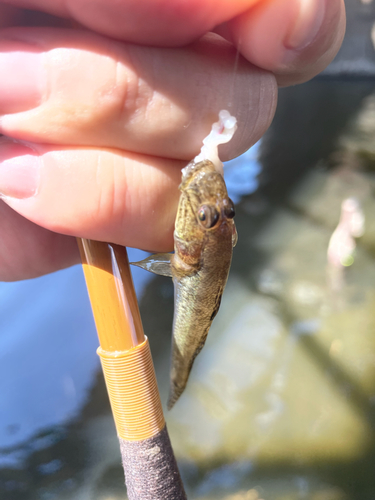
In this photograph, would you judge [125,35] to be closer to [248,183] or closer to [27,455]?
[27,455]

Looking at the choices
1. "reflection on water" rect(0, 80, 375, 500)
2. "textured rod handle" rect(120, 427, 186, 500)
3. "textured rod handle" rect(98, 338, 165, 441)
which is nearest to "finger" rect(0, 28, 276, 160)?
"textured rod handle" rect(98, 338, 165, 441)

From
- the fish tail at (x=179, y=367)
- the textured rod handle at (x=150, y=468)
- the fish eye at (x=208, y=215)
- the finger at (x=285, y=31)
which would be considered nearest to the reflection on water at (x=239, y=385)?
the fish tail at (x=179, y=367)

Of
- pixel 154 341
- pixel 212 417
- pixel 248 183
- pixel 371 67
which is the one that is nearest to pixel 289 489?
pixel 212 417

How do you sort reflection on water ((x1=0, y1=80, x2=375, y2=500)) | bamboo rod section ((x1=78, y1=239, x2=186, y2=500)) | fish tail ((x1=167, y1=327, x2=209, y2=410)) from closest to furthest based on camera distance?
bamboo rod section ((x1=78, y1=239, x2=186, y2=500)) → fish tail ((x1=167, y1=327, x2=209, y2=410)) → reflection on water ((x1=0, y1=80, x2=375, y2=500))

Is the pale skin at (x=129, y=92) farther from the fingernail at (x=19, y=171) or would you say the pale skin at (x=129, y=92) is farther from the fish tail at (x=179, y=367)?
the fish tail at (x=179, y=367)

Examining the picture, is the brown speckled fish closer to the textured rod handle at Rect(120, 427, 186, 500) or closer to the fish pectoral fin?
the fish pectoral fin

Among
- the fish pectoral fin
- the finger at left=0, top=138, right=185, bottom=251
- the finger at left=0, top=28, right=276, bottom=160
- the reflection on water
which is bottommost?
the reflection on water

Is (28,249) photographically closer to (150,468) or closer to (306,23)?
(150,468)
